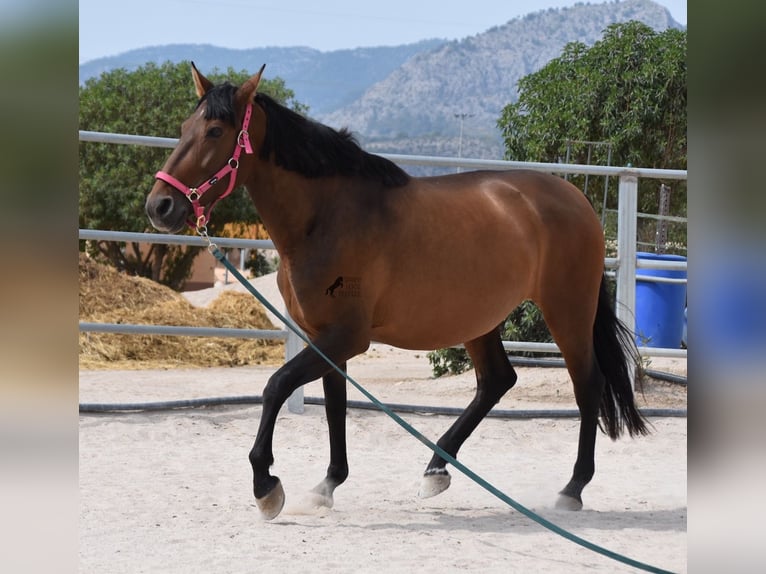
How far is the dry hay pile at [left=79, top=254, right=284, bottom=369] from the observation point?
942 centimetres

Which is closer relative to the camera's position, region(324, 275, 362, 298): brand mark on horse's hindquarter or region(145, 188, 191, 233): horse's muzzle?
region(145, 188, 191, 233): horse's muzzle

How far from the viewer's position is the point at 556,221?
153 inches

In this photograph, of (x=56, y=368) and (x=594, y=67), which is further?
(x=594, y=67)

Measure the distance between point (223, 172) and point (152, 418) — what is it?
7.41ft

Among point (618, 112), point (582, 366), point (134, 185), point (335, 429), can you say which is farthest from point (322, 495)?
point (134, 185)

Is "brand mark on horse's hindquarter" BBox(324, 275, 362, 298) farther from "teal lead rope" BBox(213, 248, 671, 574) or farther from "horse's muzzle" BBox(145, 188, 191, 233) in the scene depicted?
"horse's muzzle" BBox(145, 188, 191, 233)

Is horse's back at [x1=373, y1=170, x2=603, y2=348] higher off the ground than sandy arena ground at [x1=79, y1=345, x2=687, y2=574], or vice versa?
horse's back at [x1=373, y1=170, x2=603, y2=348]

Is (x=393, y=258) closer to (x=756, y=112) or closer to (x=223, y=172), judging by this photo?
(x=223, y=172)

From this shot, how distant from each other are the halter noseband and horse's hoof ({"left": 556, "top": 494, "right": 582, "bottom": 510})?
1794 millimetres

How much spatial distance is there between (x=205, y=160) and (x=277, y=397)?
855 mm

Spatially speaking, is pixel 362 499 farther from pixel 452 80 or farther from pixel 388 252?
pixel 452 80

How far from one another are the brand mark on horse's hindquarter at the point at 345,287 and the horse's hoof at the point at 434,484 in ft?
2.99

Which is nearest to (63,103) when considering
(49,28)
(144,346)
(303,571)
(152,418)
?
(49,28)

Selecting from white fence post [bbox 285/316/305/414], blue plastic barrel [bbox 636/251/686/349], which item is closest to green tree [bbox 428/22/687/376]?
blue plastic barrel [bbox 636/251/686/349]
